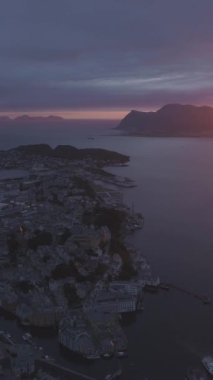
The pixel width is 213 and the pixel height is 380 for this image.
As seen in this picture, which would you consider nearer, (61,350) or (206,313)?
(61,350)

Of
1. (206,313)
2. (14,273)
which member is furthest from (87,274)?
(206,313)

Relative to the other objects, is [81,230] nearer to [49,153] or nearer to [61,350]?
[61,350]

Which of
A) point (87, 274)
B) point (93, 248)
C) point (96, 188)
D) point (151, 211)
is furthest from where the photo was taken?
point (96, 188)

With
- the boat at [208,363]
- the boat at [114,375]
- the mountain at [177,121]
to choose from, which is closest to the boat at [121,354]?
the boat at [114,375]

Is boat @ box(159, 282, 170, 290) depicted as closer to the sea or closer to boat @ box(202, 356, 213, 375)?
the sea

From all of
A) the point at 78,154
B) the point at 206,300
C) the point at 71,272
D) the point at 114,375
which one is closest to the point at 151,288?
the point at 206,300

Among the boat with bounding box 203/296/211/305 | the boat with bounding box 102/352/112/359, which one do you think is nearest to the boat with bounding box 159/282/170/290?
the boat with bounding box 203/296/211/305

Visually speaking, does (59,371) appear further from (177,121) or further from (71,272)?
(177,121)
